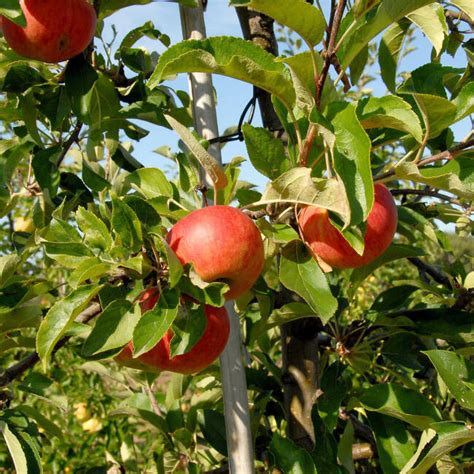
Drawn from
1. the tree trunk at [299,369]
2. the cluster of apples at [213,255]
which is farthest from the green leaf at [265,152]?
the tree trunk at [299,369]

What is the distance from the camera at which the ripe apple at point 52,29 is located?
113 cm

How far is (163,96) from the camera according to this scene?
147cm

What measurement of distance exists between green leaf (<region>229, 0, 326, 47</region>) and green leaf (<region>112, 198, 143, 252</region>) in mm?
296

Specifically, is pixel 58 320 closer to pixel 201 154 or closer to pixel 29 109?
pixel 201 154

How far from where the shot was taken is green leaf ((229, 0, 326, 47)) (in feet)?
2.61

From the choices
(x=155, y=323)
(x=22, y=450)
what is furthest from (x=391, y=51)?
(x=22, y=450)

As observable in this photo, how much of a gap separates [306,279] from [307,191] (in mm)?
154

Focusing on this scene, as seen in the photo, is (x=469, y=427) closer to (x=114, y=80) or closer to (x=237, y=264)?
(x=237, y=264)

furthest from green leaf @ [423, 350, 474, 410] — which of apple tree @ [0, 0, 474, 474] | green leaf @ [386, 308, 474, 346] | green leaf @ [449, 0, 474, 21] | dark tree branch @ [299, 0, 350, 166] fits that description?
green leaf @ [449, 0, 474, 21]

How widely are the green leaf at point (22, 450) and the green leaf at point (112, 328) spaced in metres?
0.32

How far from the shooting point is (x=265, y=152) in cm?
100

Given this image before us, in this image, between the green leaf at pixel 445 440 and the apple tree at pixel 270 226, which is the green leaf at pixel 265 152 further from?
the green leaf at pixel 445 440

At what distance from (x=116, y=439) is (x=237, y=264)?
2.14m

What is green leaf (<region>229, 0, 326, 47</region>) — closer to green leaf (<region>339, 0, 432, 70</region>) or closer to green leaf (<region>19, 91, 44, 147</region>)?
green leaf (<region>339, 0, 432, 70</region>)
